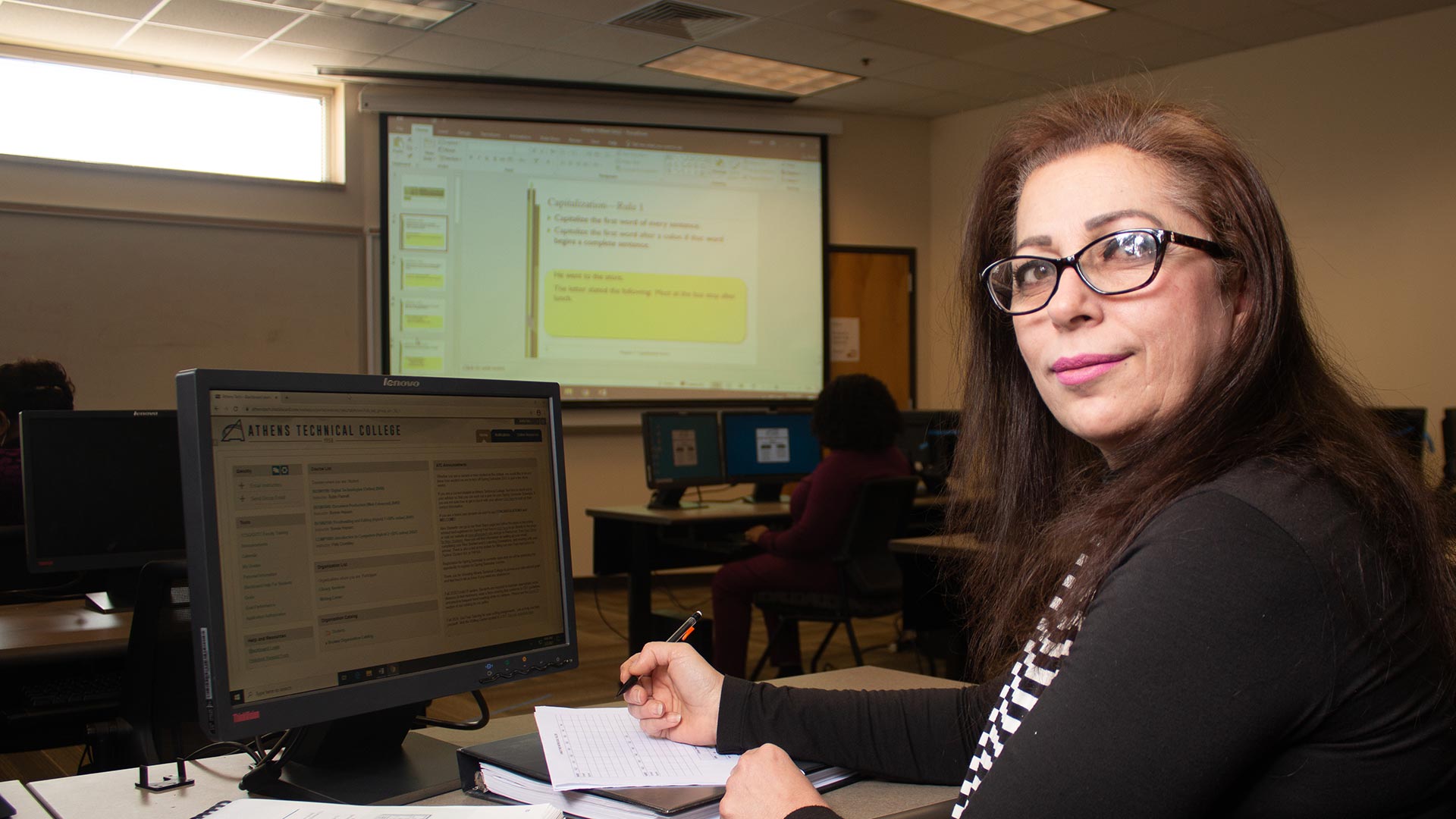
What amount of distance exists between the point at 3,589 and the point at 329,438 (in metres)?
2.24

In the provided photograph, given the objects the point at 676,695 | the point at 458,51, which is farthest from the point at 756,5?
the point at 676,695

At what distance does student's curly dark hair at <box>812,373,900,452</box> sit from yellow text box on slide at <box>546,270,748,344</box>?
2338mm

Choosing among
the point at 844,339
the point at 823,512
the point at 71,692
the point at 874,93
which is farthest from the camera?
the point at 844,339

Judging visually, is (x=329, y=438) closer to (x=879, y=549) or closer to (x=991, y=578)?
(x=991, y=578)

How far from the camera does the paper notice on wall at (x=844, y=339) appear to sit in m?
7.30

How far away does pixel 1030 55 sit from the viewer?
19.7ft

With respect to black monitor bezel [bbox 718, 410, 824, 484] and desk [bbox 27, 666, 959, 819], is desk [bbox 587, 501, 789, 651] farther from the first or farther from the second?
desk [bbox 27, 666, 959, 819]

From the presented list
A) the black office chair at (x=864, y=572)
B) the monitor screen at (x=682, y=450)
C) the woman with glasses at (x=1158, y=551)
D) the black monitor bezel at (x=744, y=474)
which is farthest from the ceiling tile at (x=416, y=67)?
the woman with glasses at (x=1158, y=551)

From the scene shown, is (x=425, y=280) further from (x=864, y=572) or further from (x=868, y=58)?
(x=864, y=572)

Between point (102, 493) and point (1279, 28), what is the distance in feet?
17.9

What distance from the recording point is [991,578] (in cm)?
127

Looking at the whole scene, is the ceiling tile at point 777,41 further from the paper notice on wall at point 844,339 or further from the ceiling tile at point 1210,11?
the paper notice on wall at point 844,339

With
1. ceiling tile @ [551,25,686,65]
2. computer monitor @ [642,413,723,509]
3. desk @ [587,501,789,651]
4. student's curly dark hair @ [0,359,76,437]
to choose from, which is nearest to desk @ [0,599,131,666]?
student's curly dark hair @ [0,359,76,437]

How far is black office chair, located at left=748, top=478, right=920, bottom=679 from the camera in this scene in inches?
163
